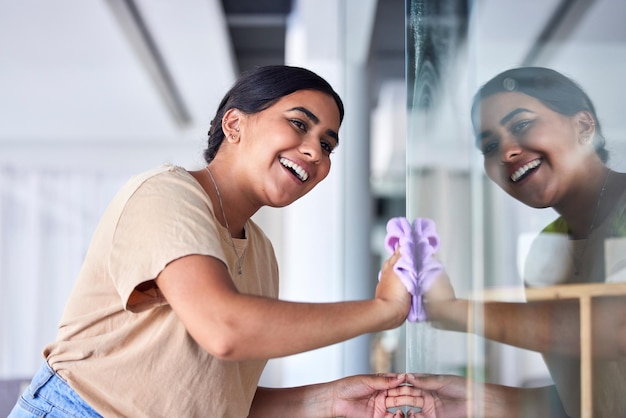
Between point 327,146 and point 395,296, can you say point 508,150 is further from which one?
point 327,146

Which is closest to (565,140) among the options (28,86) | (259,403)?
(259,403)

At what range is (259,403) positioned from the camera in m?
1.47

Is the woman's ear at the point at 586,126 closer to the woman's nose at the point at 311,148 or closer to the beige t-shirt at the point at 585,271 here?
the beige t-shirt at the point at 585,271

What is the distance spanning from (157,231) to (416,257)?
0.39 meters

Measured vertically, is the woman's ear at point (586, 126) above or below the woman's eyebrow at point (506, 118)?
below

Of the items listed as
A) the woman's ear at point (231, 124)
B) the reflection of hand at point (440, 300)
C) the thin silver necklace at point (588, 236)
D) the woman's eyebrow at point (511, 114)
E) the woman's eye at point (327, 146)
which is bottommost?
the thin silver necklace at point (588, 236)

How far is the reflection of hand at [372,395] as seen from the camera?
1.33 meters

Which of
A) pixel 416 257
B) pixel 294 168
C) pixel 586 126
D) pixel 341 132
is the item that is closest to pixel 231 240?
pixel 294 168

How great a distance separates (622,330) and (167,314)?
65 cm

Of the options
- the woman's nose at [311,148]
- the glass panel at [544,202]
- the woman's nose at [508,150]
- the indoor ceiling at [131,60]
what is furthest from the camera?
the indoor ceiling at [131,60]

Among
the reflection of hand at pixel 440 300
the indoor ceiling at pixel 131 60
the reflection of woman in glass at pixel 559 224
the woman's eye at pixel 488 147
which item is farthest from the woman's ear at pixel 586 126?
the reflection of hand at pixel 440 300

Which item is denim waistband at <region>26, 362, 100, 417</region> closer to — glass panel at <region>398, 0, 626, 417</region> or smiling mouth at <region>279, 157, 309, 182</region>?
smiling mouth at <region>279, 157, 309, 182</region>

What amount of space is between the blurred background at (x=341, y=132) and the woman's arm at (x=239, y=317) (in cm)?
19

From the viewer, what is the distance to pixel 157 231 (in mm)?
981
